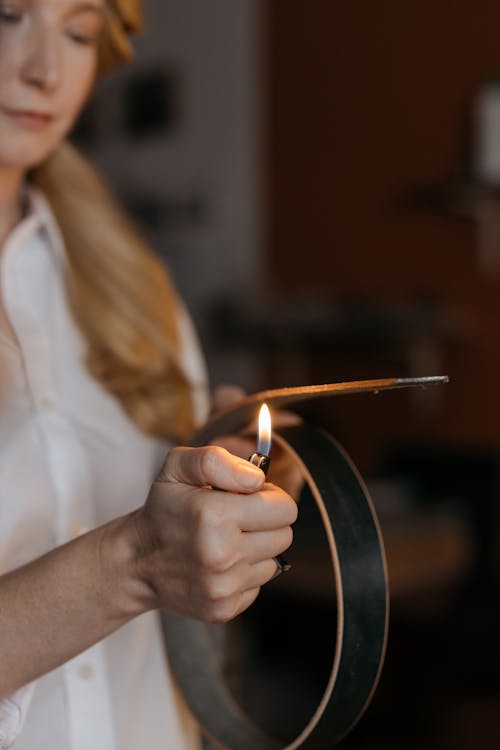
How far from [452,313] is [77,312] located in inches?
64.4

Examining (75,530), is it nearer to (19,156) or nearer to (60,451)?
(60,451)

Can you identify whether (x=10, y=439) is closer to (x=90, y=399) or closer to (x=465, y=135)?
(x=90, y=399)

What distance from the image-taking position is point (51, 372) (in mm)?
925

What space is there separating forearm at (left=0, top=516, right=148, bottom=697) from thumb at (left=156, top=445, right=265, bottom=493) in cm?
6

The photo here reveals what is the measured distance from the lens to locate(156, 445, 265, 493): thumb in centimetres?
56

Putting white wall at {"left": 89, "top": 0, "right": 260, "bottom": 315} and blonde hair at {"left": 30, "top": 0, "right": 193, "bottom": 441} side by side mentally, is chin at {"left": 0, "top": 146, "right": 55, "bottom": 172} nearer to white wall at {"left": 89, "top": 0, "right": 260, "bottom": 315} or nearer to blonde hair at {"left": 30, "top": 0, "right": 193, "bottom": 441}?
blonde hair at {"left": 30, "top": 0, "right": 193, "bottom": 441}

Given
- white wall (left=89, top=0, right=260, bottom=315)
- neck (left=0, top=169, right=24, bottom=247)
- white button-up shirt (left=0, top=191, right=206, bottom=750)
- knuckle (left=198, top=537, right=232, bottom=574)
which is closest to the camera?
knuckle (left=198, top=537, right=232, bottom=574)

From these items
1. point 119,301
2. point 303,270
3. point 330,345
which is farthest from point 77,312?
point 303,270

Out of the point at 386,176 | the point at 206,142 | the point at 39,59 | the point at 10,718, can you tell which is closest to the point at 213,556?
the point at 10,718

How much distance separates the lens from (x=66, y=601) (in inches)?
23.9

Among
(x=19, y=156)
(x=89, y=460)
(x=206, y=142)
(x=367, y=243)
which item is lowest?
(x=367, y=243)

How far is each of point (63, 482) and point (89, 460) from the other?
0.06 m

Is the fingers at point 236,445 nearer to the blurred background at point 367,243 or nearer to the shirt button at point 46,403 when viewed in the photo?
the shirt button at point 46,403

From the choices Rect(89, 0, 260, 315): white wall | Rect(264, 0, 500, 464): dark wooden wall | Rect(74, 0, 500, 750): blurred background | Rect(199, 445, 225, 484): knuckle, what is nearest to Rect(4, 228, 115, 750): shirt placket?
Rect(199, 445, 225, 484): knuckle
